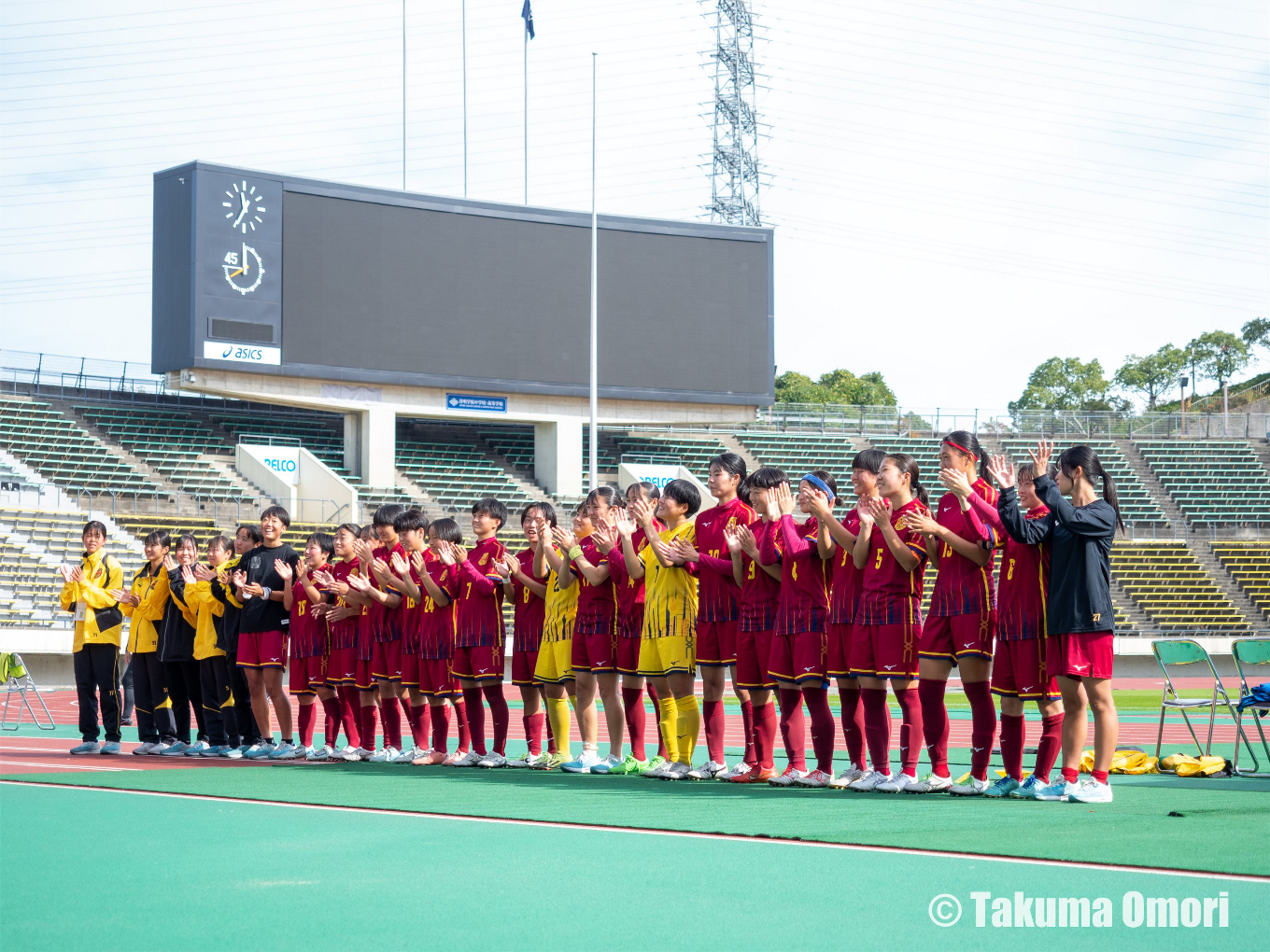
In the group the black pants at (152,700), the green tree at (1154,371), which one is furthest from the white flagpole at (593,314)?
the green tree at (1154,371)

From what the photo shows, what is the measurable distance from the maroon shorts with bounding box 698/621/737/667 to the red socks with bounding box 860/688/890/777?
3.33 ft

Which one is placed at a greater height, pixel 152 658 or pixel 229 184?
pixel 229 184

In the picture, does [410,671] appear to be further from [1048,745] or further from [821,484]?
[1048,745]

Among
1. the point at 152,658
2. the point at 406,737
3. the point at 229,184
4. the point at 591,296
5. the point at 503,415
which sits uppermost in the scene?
the point at 229,184

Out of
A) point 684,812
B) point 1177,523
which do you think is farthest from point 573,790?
point 1177,523

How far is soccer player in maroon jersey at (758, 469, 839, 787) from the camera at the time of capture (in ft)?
25.5

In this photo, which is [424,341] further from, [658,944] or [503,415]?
[658,944]

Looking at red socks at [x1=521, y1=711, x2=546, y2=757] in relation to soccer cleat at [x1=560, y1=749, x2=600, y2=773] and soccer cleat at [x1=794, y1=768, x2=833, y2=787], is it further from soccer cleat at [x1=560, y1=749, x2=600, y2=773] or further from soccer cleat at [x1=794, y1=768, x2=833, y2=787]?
soccer cleat at [x1=794, y1=768, x2=833, y2=787]

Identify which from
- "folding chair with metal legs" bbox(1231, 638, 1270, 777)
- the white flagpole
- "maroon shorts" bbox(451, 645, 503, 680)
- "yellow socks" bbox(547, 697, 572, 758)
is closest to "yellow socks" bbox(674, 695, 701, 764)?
"yellow socks" bbox(547, 697, 572, 758)

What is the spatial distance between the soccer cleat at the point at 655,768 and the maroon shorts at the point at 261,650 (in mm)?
3368

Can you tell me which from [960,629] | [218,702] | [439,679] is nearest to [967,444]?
[960,629]

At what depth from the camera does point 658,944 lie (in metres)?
3.43

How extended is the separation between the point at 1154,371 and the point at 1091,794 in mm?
74334

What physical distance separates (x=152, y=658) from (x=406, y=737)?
264 centimetres
